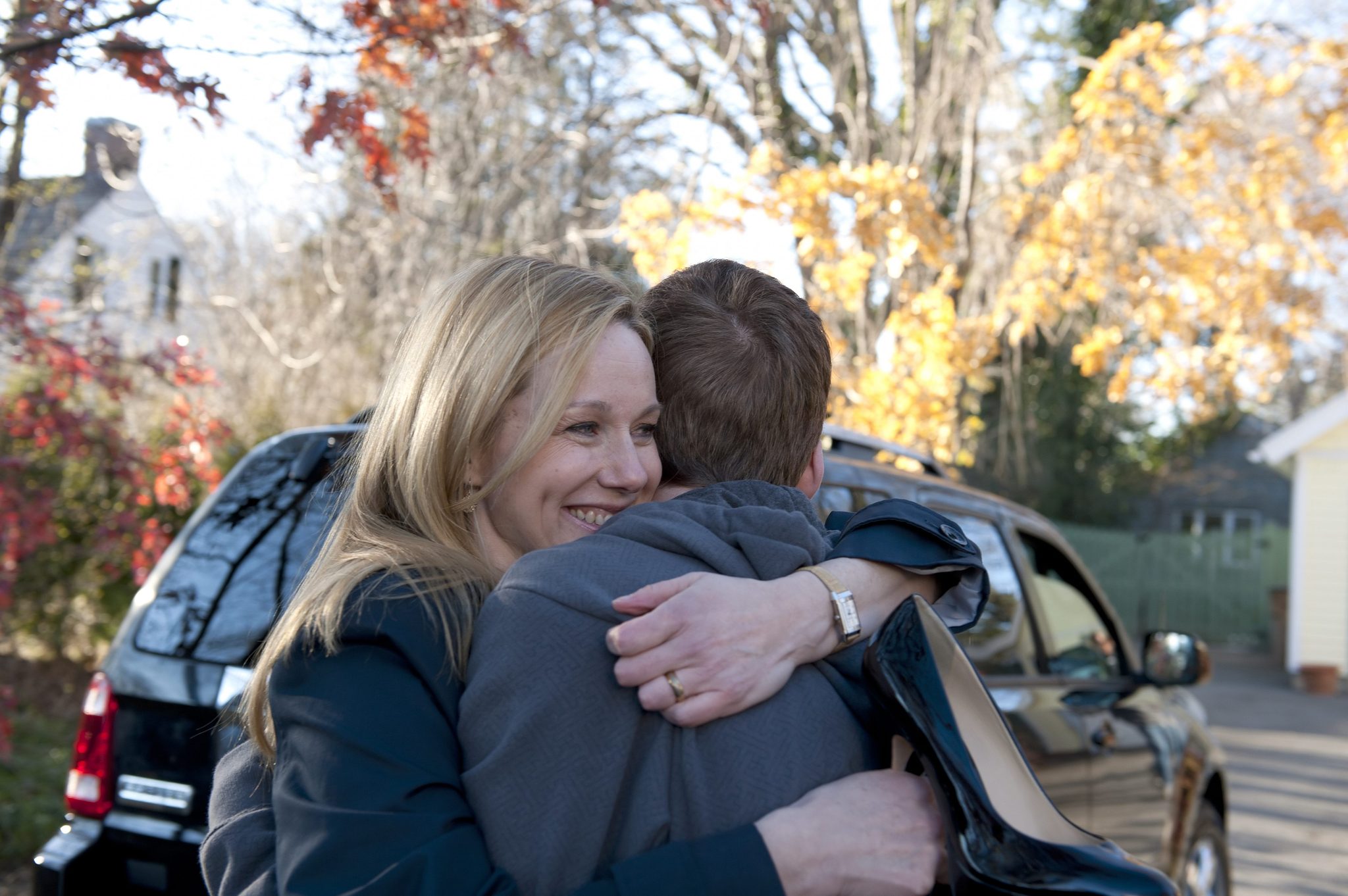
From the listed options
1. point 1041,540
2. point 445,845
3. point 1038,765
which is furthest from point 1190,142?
point 445,845

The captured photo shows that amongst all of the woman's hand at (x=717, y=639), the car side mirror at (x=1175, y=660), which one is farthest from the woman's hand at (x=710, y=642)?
the car side mirror at (x=1175, y=660)

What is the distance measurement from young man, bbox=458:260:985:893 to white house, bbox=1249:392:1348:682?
1867 cm

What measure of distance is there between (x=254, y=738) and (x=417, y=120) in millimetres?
4770

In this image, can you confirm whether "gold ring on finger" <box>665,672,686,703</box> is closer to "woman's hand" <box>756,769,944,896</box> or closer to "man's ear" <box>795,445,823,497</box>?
"woman's hand" <box>756,769,944,896</box>

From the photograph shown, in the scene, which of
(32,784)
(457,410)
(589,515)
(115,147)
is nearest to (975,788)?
(589,515)

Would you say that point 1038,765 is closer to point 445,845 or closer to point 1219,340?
point 445,845

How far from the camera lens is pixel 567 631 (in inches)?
59.9

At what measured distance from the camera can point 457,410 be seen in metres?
1.84

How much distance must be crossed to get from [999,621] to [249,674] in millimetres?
2346

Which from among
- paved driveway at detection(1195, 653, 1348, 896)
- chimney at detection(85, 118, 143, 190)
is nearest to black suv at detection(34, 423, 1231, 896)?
paved driveway at detection(1195, 653, 1348, 896)

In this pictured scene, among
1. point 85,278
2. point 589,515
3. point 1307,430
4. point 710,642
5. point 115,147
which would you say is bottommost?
point 710,642

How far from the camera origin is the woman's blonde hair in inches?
70.6

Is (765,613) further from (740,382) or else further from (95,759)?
(95,759)

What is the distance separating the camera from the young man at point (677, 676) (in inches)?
57.9
